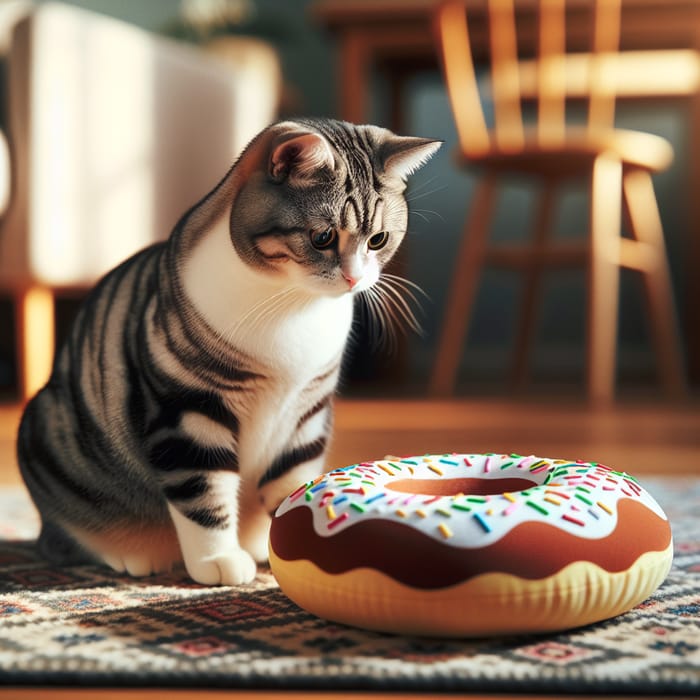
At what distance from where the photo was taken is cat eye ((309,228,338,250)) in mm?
948

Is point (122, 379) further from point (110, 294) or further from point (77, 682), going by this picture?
point (77, 682)

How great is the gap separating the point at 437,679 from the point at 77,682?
247 millimetres

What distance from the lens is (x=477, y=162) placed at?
8.61ft

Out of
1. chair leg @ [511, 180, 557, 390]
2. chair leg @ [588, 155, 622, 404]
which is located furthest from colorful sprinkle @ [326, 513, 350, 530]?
chair leg @ [511, 180, 557, 390]

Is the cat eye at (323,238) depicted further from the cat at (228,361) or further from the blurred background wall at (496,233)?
the blurred background wall at (496,233)

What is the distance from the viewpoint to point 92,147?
7.47ft

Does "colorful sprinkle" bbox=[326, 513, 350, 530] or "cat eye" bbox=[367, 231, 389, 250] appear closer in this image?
"colorful sprinkle" bbox=[326, 513, 350, 530]

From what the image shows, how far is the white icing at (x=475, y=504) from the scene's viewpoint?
2.52 ft

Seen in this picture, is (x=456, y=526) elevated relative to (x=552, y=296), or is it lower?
elevated

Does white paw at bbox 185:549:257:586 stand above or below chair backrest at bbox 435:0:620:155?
below

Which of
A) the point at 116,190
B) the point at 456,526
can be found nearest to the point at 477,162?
the point at 116,190

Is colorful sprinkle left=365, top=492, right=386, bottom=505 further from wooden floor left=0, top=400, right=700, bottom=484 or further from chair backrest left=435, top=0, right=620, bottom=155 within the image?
chair backrest left=435, top=0, right=620, bottom=155

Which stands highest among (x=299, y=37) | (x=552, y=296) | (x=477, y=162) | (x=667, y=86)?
(x=299, y=37)

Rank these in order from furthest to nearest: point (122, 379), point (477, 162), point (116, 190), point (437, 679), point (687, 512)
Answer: point (477, 162)
point (116, 190)
point (687, 512)
point (122, 379)
point (437, 679)
